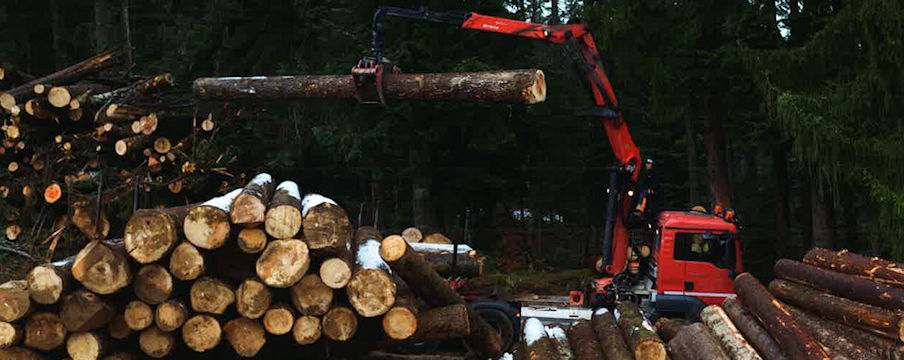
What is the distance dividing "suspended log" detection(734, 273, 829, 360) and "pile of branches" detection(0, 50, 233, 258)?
9276 millimetres

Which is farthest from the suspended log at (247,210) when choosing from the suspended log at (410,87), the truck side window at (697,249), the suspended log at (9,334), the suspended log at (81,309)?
the truck side window at (697,249)

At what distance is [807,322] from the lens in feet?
24.5

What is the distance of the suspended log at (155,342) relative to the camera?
21.2 feet

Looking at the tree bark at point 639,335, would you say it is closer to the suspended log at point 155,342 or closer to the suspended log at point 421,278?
the suspended log at point 421,278

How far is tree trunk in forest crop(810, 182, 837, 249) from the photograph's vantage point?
555 inches

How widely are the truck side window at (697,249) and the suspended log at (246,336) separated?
613 centimetres

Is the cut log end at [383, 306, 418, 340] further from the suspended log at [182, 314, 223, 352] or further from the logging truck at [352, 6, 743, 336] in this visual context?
the logging truck at [352, 6, 743, 336]

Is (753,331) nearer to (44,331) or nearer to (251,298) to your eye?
(251,298)

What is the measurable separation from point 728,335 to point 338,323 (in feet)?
13.0

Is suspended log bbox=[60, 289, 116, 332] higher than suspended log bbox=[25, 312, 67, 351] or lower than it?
higher

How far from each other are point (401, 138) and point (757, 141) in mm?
7947

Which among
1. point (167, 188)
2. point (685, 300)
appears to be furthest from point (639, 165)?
point (167, 188)

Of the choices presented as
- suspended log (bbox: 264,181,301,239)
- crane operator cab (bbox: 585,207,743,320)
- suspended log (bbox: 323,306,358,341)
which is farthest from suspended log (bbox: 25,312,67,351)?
crane operator cab (bbox: 585,207,743,320)

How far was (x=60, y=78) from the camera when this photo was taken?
12.9m
